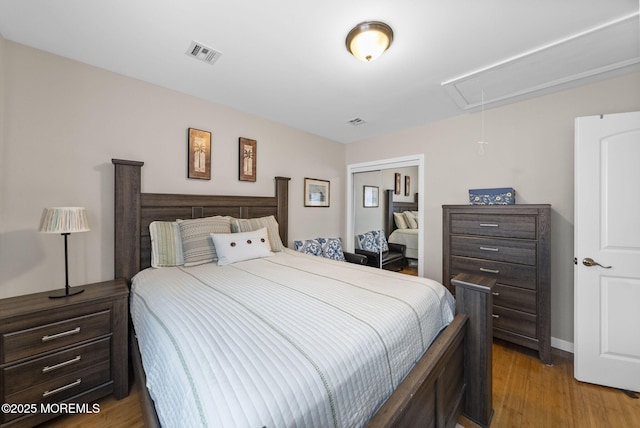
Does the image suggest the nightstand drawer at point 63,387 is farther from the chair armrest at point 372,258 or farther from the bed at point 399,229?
the bed at point 399,229

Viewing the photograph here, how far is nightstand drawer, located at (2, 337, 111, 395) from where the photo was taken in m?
1.35

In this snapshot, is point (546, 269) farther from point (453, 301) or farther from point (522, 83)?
point (522, 83)

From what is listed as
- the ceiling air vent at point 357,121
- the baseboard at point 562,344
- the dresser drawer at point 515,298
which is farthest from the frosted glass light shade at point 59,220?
the baseboard at point 562,344

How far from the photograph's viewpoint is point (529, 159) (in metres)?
2.45

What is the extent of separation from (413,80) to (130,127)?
251 cm

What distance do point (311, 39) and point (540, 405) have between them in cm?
289

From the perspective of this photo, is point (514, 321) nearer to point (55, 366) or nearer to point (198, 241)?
point (198, 241)

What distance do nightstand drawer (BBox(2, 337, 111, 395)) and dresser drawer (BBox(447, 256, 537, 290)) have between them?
300 cm

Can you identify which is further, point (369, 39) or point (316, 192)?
point (316, 192)

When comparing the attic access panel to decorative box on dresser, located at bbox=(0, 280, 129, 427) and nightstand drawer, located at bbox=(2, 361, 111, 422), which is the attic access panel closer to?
decorative box on dresser, located at bbox=(0, 280, 129, 427)

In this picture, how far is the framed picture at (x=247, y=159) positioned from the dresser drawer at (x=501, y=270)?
2.45m

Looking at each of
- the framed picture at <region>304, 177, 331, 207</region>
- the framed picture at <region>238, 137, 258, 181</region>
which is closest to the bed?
the framed picture at <region>304, 177, 331, 207</region>

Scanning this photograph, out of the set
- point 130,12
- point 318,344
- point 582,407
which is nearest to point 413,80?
point 130,12

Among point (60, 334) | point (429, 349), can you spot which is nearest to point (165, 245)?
point (60, 334)
